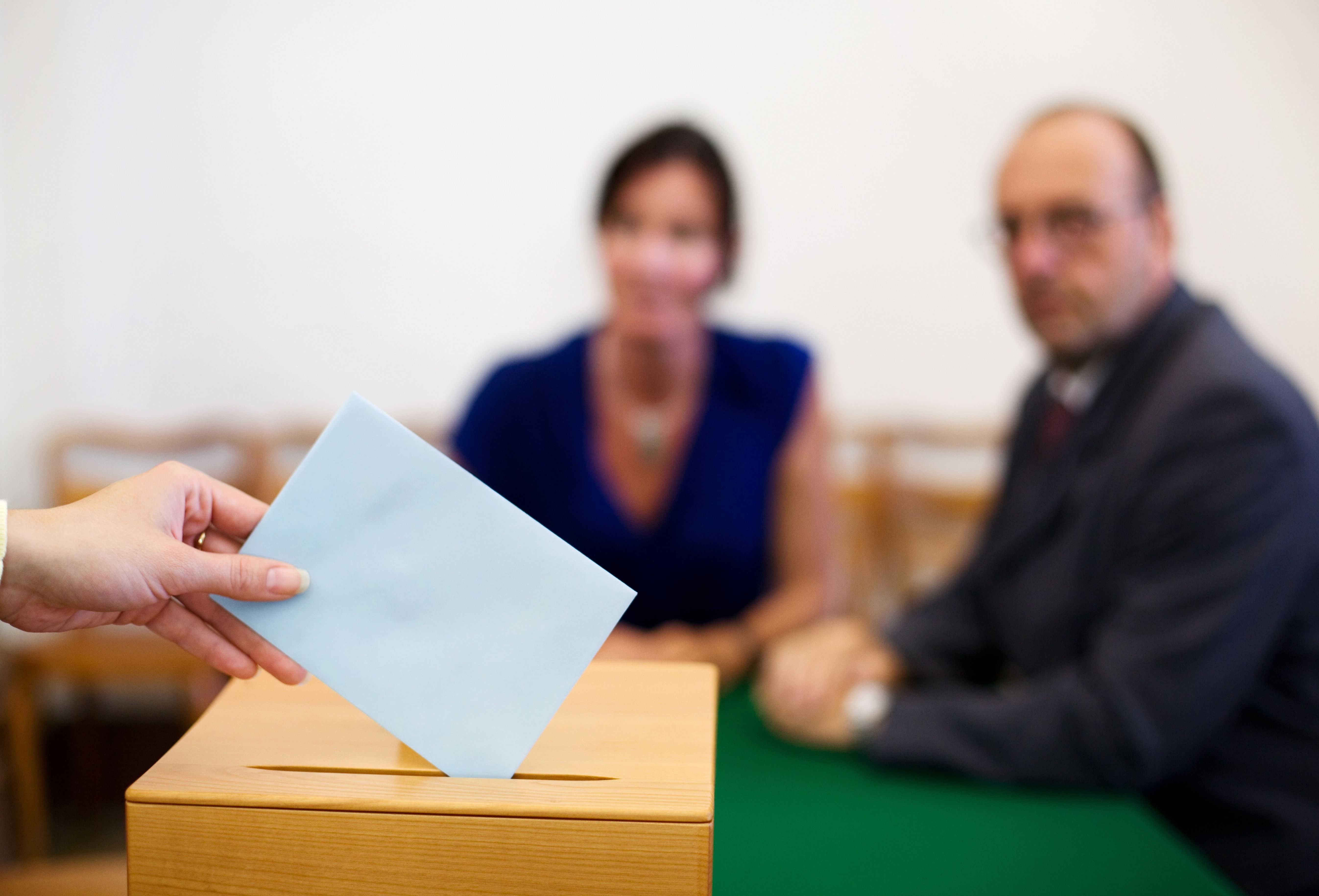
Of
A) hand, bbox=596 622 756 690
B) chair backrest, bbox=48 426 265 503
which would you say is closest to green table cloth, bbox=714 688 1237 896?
hand, bbox=596 622 756 690

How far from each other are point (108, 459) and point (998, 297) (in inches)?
135

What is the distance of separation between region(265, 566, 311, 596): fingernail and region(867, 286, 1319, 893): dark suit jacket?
858 millimetres

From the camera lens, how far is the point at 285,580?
2.09 feet

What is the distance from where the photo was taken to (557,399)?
213 cm

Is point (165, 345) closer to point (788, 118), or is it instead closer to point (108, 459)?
point (108, 459)

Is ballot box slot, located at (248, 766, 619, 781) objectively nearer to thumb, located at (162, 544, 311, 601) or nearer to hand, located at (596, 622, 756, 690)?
thumb, located at (162, 544, 311, 601)

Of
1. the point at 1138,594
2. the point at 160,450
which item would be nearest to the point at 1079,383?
the point at 1138,594

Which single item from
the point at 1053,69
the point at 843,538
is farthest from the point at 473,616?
the point at 1053,69

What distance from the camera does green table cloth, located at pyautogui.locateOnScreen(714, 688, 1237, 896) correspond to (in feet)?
3.19

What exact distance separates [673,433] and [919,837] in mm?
1196

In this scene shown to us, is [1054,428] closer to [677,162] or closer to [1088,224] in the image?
[1088,224]

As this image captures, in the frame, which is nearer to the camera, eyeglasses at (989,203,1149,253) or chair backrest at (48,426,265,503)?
eyeglasses at (989,203,1149,253)

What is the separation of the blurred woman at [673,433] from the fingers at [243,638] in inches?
46.9

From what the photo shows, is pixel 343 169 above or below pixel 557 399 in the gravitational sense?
above
